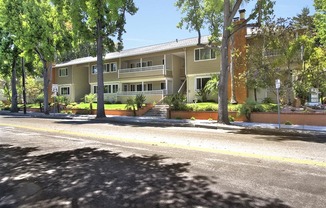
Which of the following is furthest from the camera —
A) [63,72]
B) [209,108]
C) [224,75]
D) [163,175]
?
[63,72]

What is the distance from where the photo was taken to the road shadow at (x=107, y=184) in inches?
188

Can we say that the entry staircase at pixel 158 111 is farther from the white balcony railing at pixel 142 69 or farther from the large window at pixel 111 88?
the large window at pixel 111 88

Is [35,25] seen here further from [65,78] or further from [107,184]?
[107,184]

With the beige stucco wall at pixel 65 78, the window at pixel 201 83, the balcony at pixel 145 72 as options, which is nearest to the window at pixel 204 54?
the window at pixel 201 83

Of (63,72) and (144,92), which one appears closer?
(144,92)

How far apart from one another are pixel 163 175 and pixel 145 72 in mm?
30374

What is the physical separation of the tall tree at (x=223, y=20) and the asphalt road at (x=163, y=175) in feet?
29.9

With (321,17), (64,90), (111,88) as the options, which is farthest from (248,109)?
(64,90)

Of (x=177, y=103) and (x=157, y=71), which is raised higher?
(x=157, y=71)

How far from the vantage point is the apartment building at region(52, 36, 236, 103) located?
3155cm

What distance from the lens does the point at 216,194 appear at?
16.6 feet

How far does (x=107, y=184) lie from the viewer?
5.75 meters

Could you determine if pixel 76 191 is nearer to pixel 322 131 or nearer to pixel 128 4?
pixel 322 131

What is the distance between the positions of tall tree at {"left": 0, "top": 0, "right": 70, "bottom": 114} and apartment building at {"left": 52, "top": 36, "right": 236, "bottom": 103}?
948 cm
